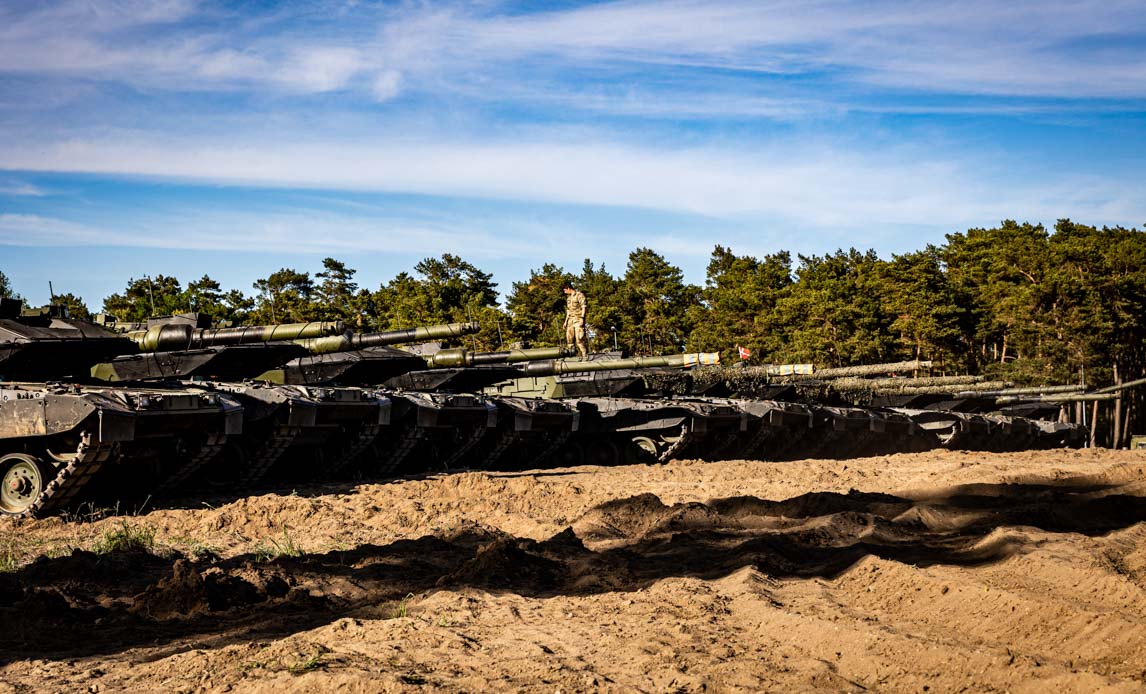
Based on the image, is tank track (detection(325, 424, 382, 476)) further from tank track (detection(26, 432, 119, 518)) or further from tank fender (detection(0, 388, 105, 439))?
tank fender (detection(0, 388, 105, 439))

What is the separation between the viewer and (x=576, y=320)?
2612 cm

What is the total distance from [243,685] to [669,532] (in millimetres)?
5830

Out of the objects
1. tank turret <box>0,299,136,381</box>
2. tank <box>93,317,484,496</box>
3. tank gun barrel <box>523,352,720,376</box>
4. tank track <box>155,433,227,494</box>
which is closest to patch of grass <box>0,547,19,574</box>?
tank track <box>155,433,227,494</box>

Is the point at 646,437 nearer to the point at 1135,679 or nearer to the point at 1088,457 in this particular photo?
the point at 1088,457

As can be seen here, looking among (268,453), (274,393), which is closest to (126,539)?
(274,393)

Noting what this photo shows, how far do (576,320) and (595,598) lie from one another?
1913 cm

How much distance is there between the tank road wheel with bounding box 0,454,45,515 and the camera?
1236 centimetres

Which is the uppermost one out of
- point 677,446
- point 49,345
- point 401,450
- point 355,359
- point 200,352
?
point 49,345

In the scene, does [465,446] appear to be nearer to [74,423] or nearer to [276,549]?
[74,423]

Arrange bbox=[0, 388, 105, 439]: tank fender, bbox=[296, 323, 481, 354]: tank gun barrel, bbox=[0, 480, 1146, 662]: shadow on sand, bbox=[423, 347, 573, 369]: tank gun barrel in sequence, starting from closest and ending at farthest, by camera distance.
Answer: bbox=[0, 480, 1146, 662]: shadow on sand < bbox=[0, 388, 105, 439]: tank fender < bbox=[296, 323, 481, 354]: tank gun barrel < bbox=[423, 347, 573, 369]: tank gun barrel

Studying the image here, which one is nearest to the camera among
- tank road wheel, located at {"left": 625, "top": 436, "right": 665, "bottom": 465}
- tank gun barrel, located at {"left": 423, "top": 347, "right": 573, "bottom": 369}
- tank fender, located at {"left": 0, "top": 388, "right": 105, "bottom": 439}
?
tank fender, located at {"left": 0, "top": 388, "right": 105, "bottom": 439}

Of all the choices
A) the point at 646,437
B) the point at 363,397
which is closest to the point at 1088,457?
the point at 646,437

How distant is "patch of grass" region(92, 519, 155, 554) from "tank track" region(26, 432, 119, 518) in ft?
2.81

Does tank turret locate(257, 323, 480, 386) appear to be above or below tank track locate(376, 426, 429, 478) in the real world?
above
